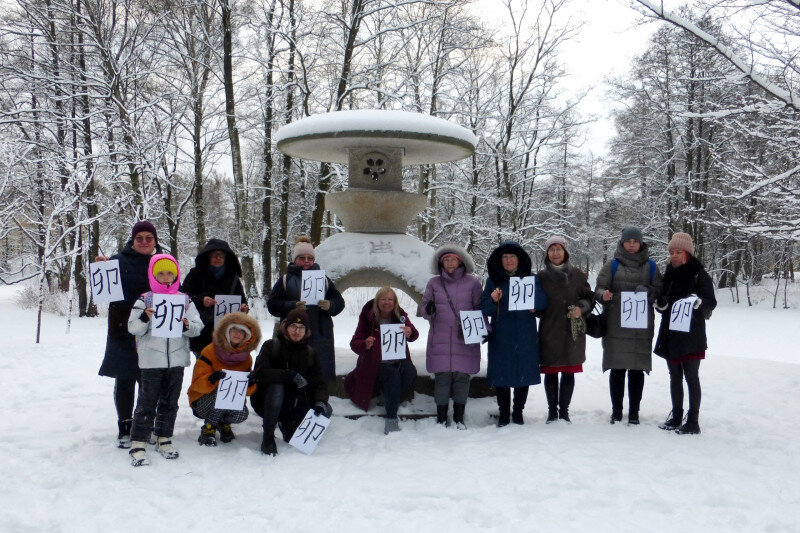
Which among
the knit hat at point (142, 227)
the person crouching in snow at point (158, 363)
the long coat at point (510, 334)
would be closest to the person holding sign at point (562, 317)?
the long coat at point (510, 334)

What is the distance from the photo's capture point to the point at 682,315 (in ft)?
15.2

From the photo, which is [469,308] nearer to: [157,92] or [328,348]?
[328,348]

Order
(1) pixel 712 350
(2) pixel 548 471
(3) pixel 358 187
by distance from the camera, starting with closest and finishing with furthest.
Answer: (2) pixel 548 471 → (3) pixel 358 187 → (1) pixel 712 350

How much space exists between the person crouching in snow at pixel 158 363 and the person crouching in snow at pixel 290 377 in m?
0.60

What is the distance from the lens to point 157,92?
50.2 ft

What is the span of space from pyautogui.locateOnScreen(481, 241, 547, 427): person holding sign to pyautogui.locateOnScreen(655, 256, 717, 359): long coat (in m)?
1.10

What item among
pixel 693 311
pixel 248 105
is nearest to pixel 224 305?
pixel 693 311

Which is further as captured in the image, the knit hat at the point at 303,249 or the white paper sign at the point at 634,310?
the knit hat at the point at 303,249

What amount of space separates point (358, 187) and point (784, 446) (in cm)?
454

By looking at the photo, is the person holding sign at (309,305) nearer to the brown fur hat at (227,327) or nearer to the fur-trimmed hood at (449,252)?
the brown fur hat at (227,327)

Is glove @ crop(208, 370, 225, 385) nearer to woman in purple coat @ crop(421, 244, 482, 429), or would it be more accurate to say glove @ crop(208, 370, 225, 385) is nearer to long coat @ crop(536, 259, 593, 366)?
woman in purple coat @ crop(421, 244, 482, 429)

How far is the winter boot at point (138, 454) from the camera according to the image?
12.6 ft

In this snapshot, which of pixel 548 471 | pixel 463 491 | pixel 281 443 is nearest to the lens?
pixel 463 491

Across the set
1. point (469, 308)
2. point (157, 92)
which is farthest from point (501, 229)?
point (469, 308)
